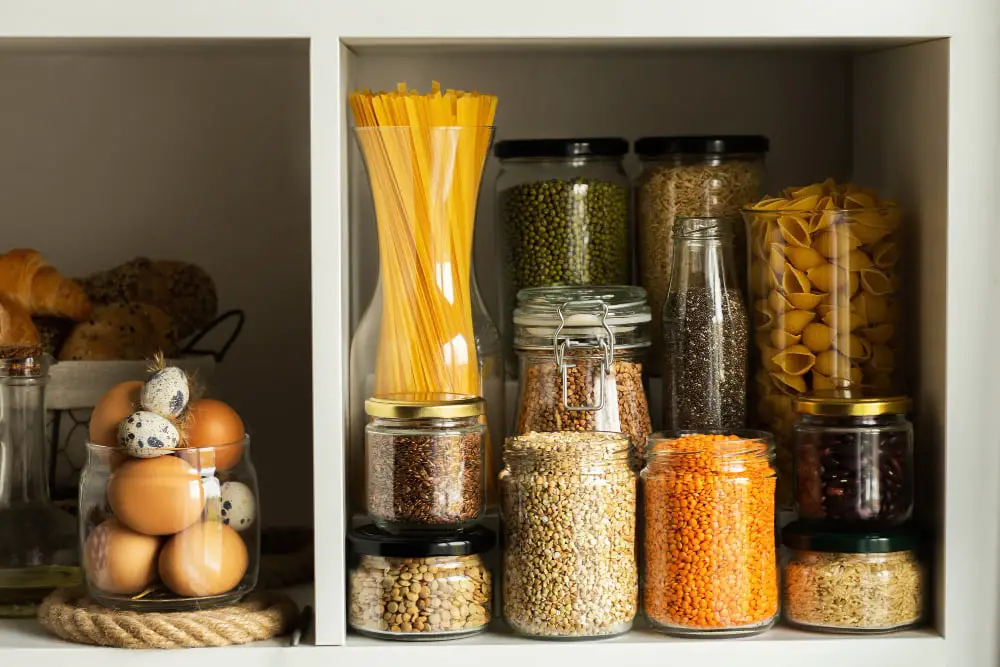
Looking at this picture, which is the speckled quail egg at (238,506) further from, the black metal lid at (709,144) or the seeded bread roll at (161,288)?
the black metal lid at (709,144)

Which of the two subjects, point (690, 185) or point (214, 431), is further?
point (690, 185)

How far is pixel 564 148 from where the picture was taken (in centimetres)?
116

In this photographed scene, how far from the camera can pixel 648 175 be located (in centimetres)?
119

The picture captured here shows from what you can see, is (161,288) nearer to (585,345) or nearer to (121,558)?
(121,558)

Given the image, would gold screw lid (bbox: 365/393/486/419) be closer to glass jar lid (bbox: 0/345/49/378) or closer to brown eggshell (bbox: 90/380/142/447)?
brown eggshell (bbox: 90/380/142/447)

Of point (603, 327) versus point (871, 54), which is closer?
point (603, 327)

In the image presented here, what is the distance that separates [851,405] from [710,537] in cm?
17

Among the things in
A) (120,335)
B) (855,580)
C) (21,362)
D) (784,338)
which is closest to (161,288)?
(120,335)

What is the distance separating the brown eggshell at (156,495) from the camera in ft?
3.34

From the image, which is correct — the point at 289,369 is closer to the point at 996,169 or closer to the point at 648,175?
the point at 648,175

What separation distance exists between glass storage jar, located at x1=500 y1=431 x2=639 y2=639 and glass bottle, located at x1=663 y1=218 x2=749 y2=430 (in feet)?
0.37

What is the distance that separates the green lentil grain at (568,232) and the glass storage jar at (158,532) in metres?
0.35

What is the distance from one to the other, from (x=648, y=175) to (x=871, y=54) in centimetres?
28

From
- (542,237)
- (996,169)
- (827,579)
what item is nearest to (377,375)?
(542,237)
